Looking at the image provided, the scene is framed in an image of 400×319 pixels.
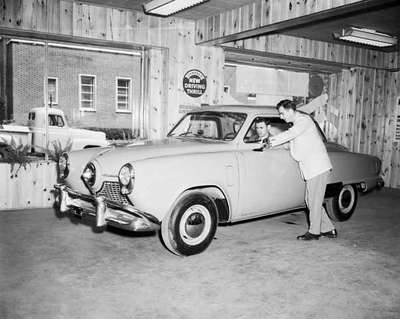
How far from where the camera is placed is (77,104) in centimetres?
869

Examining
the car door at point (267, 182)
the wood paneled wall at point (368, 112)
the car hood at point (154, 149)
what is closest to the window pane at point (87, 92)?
the car hood at point (154, 149)

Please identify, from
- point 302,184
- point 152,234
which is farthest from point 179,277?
point 302,184

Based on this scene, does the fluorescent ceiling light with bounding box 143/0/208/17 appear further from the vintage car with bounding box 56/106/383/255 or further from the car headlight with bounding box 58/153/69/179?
the car headlight with bounding box 58/153/69/179

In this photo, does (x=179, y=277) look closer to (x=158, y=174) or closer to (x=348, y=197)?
(x=158, y=174)

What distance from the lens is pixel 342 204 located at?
21.2 feet

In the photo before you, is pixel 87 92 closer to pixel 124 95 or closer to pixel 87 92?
pixel 87 92

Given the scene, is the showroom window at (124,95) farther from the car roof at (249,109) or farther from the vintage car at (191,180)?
the car roof at (249,109)

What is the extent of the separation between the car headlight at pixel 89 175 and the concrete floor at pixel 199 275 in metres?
0.84

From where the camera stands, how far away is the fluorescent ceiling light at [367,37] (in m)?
8.05

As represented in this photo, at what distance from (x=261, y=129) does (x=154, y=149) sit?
1.46 metres

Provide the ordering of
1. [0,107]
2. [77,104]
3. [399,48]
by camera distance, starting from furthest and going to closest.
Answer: [399,48]
[77,104]
[0,107]

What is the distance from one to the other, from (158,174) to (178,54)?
4.59 metres

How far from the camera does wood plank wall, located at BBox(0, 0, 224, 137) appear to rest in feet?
22.4

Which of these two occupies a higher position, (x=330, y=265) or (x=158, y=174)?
(x=158, y=174)
